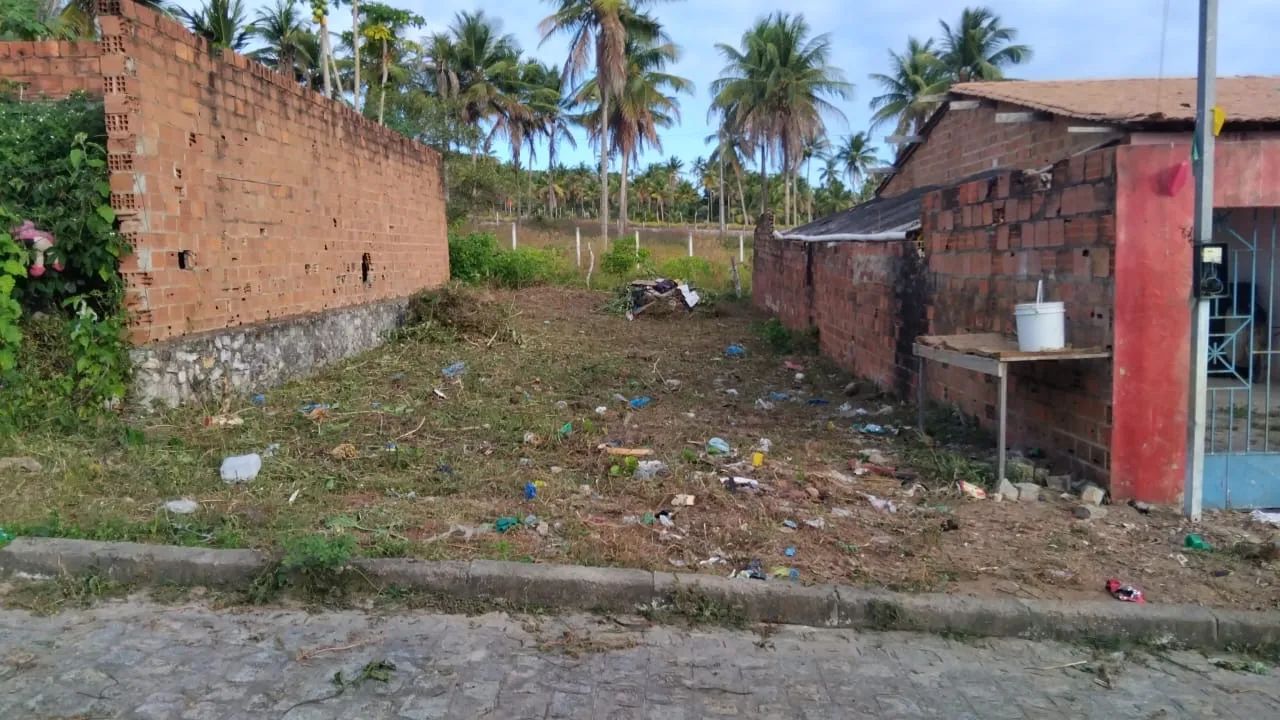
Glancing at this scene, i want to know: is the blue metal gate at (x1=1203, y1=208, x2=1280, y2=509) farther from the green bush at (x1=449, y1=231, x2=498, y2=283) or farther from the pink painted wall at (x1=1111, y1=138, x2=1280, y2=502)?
the green bush at (x1=449, y1=231, x2=498, y2=283)

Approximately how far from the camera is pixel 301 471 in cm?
557

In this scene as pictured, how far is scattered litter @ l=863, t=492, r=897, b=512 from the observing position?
5.13 m

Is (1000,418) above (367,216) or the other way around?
the other way around

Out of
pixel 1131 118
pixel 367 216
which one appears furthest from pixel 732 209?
pixel 1131 118

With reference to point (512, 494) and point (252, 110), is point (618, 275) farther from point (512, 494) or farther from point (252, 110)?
point (512, 494)

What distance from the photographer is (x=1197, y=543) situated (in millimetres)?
4551

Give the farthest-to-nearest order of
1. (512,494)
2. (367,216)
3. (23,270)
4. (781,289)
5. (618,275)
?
1. (618,275)
2. (781,289)
3. (367,216)
4. (23,270)
5. (512,494)

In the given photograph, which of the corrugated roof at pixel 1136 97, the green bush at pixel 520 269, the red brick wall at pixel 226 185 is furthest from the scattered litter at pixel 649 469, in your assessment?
the green bush at pixel 520 269

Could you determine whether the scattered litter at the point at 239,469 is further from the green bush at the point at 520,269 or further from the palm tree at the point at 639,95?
the palm tree at the point at 639,95

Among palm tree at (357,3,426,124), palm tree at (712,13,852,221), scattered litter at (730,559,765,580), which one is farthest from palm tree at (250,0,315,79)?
scattered litter at (730,559,765,580)

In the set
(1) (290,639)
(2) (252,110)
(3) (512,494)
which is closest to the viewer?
(1) (290,639)

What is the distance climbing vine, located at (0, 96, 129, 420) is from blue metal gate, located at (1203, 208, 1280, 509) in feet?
24.6

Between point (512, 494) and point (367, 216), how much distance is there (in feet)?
25.2

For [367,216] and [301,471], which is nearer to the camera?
[301,471]
